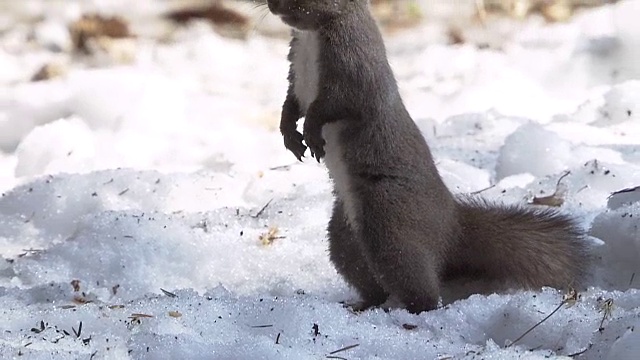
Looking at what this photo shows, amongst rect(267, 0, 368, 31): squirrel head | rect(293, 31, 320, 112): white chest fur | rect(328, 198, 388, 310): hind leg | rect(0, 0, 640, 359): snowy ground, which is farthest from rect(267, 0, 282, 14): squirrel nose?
rect(0, 0, 640, 359): snowy ground

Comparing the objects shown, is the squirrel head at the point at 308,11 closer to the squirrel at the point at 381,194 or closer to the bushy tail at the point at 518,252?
the squirrel at the point at 381,194

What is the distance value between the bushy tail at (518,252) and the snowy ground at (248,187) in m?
0.12

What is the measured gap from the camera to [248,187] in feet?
13.5

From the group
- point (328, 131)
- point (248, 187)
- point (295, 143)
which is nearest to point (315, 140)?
point (328, 131)

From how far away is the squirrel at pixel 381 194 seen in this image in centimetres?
285

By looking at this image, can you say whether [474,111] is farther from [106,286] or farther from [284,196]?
[106,286]

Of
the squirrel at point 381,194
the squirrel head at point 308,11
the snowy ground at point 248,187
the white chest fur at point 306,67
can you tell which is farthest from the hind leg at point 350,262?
the squirrel head at point 308,11

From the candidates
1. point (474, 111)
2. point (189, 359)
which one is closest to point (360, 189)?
point (189, 359)

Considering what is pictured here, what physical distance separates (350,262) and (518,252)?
0.48 m

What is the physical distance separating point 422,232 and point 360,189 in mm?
206

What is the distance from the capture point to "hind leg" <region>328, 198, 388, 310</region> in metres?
3.03

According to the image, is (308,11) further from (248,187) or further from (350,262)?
(248,187)

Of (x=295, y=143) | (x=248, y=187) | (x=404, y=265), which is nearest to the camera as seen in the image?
(x=404, y=265)

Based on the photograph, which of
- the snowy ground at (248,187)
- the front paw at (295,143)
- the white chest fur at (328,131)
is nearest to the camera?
the snowy ground at (248,187)
